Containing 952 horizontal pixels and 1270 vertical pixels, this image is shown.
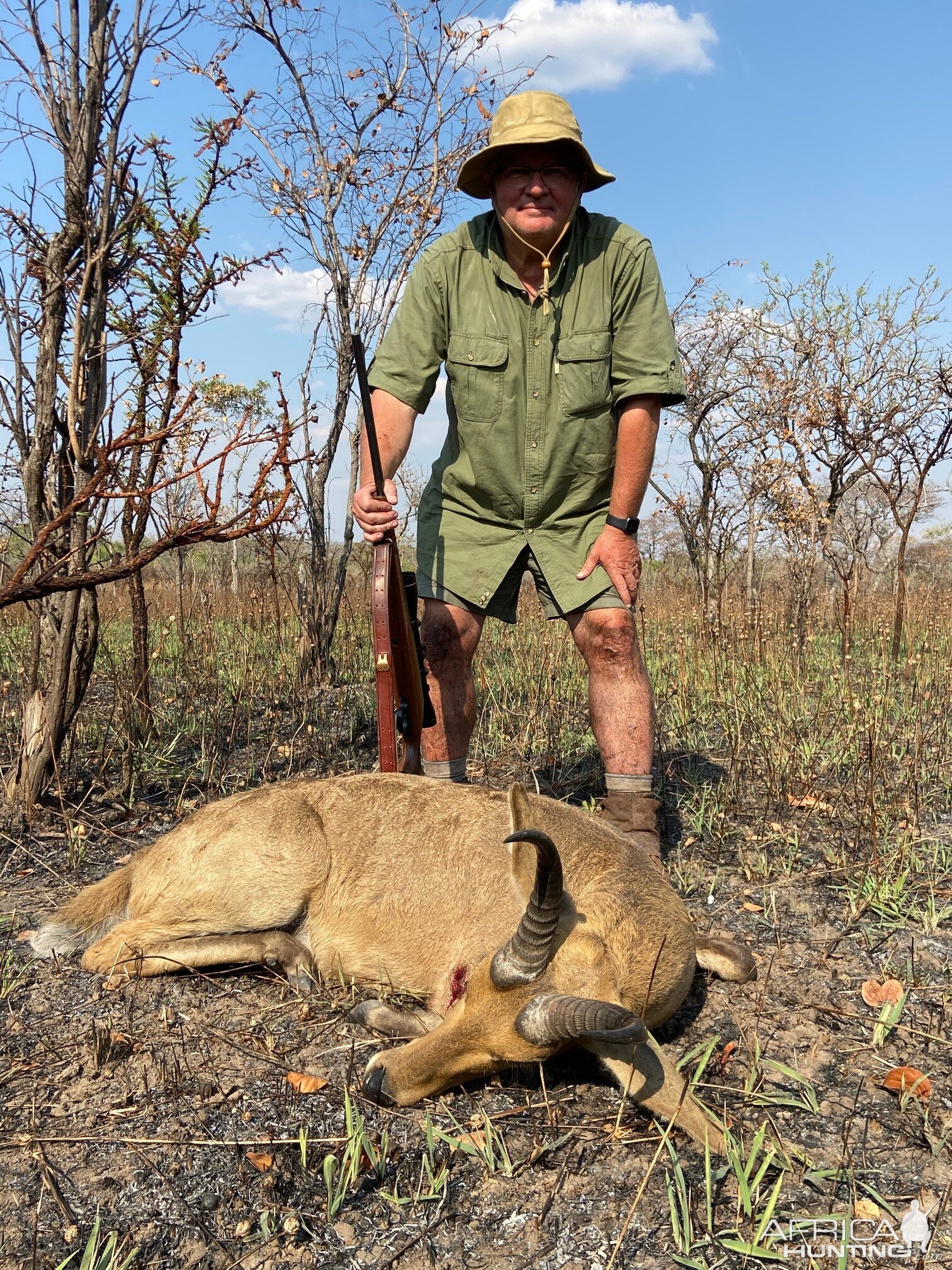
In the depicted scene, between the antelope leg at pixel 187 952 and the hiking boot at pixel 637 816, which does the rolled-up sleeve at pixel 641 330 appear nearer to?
the hiking boot at pixel 637 816

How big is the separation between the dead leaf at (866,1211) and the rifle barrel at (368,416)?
3.06m

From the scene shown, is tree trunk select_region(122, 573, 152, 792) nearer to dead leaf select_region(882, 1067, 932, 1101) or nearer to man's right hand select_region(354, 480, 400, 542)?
man's right hand select_region(354, 480, 400, 542)

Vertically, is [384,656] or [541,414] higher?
[541,414]

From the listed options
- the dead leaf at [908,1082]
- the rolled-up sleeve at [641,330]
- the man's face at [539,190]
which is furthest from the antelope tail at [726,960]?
the man's face at [539,190]

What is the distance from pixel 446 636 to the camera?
458 cm

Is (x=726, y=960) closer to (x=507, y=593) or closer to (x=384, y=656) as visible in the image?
(x=384, y=656)

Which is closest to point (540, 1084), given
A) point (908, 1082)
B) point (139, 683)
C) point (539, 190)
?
point (908, 1082)

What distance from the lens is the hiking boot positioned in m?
4.30

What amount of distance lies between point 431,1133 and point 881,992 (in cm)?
181

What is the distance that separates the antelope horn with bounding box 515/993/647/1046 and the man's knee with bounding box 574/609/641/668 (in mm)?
2116

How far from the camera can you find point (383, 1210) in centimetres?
238

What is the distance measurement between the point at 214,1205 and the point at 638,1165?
3.71 feet

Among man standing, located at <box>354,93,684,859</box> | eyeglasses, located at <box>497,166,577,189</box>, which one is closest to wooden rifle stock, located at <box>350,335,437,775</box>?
man standing, located at <box>354,93,684,859</box>

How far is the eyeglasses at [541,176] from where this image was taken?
425 cm
